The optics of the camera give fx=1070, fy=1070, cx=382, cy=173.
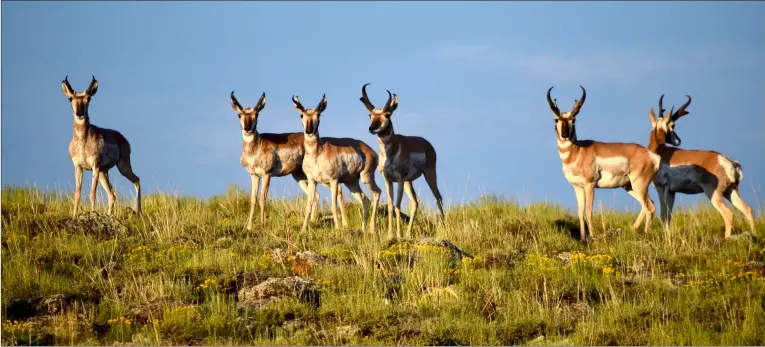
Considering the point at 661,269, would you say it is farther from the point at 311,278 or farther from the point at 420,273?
the point at 311,278

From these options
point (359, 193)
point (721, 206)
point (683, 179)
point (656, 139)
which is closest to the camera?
point (721, 206)

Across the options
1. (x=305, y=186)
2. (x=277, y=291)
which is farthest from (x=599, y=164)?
(x=277, y=291)

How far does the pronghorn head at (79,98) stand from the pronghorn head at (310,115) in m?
3.73

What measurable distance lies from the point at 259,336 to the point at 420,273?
321 cm

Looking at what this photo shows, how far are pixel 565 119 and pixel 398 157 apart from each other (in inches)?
128

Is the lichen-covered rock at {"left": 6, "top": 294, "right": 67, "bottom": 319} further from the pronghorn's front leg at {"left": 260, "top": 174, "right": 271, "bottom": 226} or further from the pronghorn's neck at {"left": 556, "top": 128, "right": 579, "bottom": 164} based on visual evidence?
the pronghorn's neck at {"left": 556, "top": 128, "right": 579, "bottom": 164}

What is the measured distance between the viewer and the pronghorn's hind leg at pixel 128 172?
66.9 ft

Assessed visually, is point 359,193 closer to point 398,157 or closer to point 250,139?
point 398,157

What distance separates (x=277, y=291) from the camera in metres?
14.3

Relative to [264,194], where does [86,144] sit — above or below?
above

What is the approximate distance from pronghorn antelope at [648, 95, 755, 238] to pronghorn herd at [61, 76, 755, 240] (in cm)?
2

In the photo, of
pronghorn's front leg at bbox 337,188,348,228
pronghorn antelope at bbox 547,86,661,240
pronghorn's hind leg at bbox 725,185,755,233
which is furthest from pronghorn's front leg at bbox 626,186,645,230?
pronghorn's front leg at bbox 337,188,348,228

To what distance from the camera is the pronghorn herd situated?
19.4 metres

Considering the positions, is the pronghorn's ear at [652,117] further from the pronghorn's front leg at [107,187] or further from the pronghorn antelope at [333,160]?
the pronghorn's front leg at [107,187]
